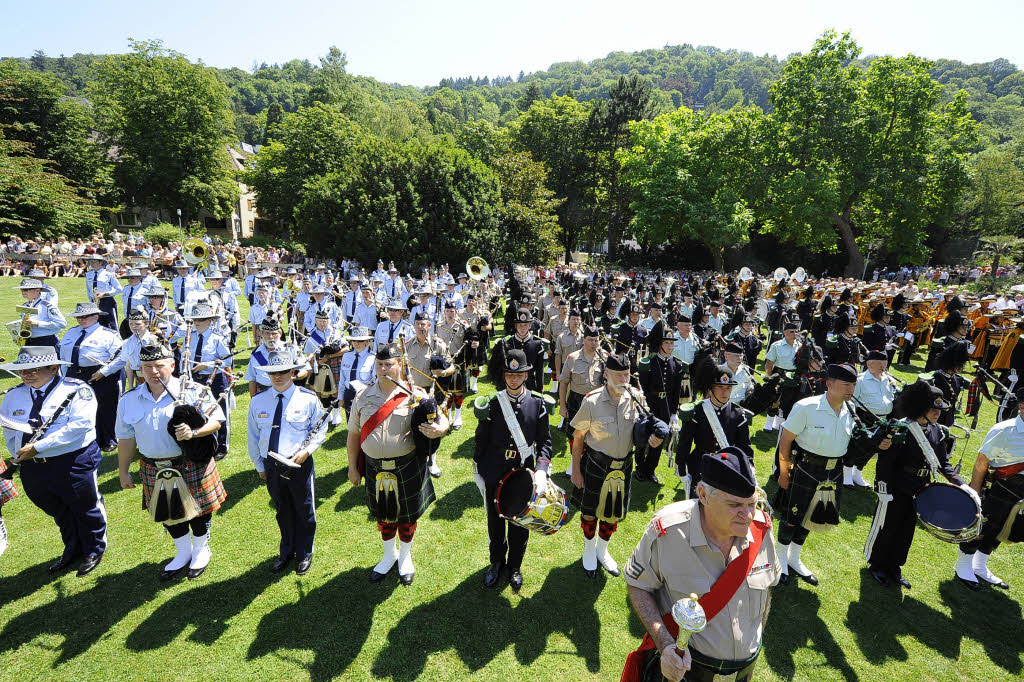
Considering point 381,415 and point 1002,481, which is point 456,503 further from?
point 1002,481

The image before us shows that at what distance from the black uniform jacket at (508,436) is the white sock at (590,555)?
1520 mm

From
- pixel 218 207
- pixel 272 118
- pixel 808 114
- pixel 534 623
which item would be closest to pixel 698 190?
pixel 808 114

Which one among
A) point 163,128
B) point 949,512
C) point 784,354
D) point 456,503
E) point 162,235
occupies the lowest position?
point 456,503

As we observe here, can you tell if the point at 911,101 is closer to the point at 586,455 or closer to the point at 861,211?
the point at 861,211

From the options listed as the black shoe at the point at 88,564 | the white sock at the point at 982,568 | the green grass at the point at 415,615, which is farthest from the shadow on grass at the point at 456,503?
the white sock at the point at 982,568

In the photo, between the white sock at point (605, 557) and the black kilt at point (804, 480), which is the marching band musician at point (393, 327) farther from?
the black kilt at point (804, 480)

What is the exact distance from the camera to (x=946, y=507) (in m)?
4.87

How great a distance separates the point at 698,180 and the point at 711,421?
38.2m

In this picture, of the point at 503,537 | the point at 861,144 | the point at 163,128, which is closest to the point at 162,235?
the point at 163,128

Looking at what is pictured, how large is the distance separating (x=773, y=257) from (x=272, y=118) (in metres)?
82.8

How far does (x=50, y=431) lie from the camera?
16.0 feet

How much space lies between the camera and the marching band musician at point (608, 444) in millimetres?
5211

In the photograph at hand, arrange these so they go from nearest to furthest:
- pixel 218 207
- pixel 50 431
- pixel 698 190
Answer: pixel 50 431 → pixel 698 190 → pixel 218 207

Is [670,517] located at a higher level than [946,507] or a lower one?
higher
